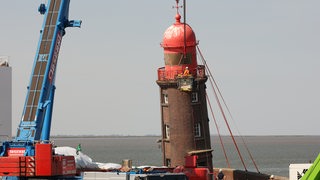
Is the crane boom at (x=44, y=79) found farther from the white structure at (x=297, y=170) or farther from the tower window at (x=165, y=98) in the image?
the white structure at (x=297, y=170)

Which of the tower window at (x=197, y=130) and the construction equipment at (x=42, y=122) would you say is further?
the tower window at (x=197, y=130)

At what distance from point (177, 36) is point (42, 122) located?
15320 millimetres

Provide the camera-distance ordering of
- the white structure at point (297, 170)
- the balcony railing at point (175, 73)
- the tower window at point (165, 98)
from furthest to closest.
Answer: the tower window at point (165, 98)
the balcony railing at point (175, 73)
the white structure at point (297, 170)

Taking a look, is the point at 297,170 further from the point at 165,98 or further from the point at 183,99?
the point at 165,98

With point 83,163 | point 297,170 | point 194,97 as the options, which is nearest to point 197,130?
point 194,97

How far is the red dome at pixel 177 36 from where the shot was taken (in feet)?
192

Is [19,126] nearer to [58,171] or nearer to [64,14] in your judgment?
[58,171]

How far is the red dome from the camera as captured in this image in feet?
→ 192

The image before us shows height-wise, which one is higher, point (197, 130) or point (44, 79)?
point (44, 79)

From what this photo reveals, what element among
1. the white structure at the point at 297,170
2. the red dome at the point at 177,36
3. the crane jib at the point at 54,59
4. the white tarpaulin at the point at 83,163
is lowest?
the white structure at the point at 297,170

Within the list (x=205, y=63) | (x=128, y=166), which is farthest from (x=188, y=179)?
(x=205, y=63)

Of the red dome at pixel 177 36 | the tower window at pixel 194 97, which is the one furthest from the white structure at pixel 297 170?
the red dome at pixel 177 36

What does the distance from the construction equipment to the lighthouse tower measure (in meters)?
10.4

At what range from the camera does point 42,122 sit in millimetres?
46531
